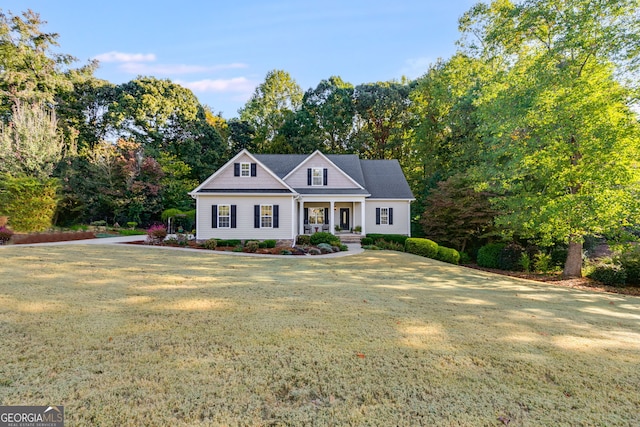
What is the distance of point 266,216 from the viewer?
1725cm

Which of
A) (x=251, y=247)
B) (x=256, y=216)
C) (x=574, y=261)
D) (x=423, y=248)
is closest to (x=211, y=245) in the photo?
(x=251, y=247)

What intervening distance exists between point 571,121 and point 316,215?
51.2ft

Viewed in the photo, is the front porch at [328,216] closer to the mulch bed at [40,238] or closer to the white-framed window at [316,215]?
the white-framed window at [316,215]

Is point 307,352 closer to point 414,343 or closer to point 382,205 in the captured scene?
point 414,343

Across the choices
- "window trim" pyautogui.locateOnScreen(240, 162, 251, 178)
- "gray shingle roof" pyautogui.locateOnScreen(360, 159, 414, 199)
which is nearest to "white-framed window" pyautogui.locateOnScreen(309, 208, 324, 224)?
"gray shingle roof" pyautogui.locateOnScreen(360, 159, 414, 199)

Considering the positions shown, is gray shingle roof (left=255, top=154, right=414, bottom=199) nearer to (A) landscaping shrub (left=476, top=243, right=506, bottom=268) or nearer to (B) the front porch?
(B) the front porch

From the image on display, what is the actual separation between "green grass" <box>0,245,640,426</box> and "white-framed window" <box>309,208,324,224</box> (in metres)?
15.6

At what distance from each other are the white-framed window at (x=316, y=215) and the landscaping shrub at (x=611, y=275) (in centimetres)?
1545

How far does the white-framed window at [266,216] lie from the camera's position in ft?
56.4

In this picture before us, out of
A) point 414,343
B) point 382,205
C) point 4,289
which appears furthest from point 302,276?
point 382,205

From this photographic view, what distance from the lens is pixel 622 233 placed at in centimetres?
1116

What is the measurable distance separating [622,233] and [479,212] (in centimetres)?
649

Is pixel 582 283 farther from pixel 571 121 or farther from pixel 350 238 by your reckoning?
pixel 350 238

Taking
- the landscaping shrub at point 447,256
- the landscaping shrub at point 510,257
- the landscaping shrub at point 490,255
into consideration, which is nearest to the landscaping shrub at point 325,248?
the landscaping shrub at point 447,256
